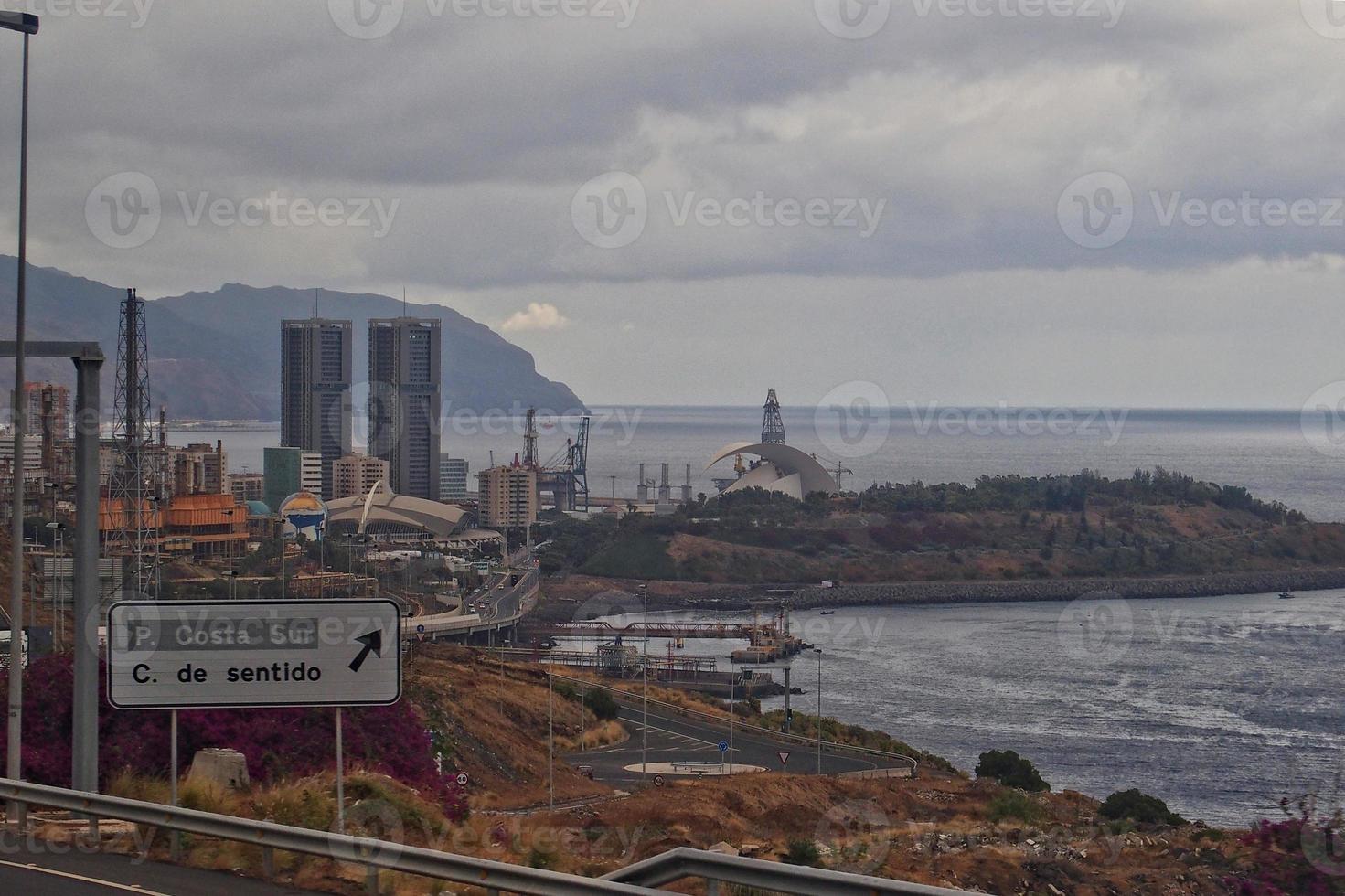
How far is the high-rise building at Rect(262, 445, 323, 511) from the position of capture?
87.5m

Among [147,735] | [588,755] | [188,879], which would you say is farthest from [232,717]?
[588,755]

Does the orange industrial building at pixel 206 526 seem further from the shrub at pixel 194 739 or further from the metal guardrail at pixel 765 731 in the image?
the shrub at pixel 194 739

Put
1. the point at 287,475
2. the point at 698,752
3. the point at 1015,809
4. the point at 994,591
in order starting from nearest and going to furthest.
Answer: the point at 1015,809 → the point at 698,752 → the point at 994,591 → the point at 287,475

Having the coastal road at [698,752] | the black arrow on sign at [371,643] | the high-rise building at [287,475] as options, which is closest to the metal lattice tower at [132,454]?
the coastal road at [698,752]

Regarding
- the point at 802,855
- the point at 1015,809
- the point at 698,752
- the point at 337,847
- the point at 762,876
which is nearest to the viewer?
the point at 762,876

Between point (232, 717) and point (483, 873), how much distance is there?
359 cm

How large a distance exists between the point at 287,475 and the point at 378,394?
20.0m

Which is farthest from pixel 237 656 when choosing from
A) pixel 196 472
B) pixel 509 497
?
pixel 509 497

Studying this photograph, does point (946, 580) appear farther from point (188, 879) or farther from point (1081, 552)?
point (188, 879)

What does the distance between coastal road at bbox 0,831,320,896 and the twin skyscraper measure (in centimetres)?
9473

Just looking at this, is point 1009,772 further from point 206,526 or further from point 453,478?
point 453,478

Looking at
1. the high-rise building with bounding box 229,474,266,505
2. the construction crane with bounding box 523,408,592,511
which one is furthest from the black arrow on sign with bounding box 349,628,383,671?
the construction crane with bounding box 523,408,592,511

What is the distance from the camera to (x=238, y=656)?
482 centimetres

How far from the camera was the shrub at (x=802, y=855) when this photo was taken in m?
6.36
